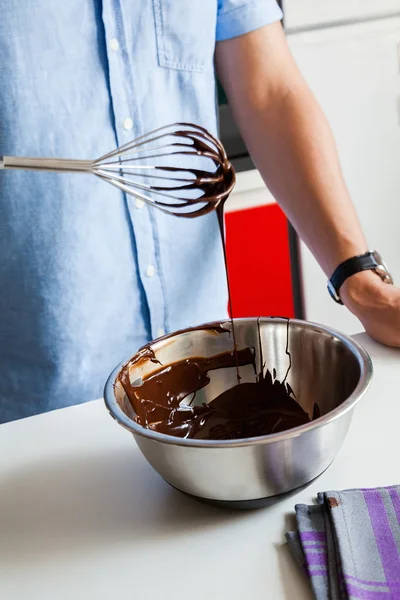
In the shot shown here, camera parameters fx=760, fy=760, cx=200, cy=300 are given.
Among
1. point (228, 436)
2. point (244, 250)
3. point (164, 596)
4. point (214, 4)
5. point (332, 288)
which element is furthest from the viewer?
point (244, 250)

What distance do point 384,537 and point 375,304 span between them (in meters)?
0.41

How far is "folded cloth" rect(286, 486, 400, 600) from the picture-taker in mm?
526

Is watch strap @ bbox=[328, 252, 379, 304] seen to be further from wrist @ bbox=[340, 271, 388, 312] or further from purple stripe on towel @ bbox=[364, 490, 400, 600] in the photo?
purple stripe on towel @ bbox=[364, 490, 400, 600]

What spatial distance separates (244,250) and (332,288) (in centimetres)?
80

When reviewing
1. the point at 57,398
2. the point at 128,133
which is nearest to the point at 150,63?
the point at 128,133

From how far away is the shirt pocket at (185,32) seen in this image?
106 cm

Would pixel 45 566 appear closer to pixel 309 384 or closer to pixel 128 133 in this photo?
pixel 309 384

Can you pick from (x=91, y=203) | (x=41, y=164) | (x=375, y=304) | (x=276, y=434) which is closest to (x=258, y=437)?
(x=276, y=434)

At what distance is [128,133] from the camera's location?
1.04 m

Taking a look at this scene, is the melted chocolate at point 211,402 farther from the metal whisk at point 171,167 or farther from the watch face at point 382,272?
the watch face at point 382,272

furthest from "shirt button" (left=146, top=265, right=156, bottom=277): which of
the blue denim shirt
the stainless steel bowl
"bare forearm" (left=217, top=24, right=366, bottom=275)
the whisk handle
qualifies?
the whisk handle

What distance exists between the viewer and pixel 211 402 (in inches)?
30.5

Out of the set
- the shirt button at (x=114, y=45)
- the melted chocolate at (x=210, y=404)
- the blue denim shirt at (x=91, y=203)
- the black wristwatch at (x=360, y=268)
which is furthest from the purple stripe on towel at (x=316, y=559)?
the shirt button at (x=114, y=45)

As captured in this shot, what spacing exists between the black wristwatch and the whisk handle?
44cm
